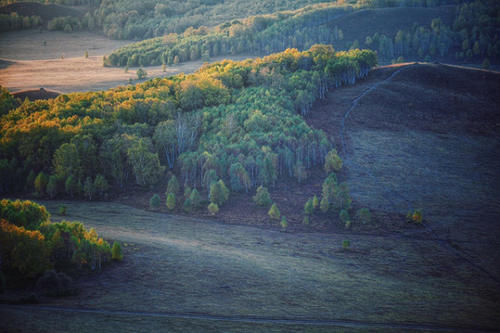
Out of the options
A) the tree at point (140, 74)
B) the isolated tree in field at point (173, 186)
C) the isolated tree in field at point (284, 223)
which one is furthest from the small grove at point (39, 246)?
the tree at point (140, 74)

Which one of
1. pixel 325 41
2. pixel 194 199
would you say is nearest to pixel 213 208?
pixel 194 199

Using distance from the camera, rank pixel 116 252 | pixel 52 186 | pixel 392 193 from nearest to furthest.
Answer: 1. pixel 116 252
2. pixel 392 193
3. pixel 52 186

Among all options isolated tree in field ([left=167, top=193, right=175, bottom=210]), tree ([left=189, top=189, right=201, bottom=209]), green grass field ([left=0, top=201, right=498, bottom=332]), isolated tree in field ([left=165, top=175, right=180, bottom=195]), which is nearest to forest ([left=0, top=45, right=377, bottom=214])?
isolated tree in field ([left=165, top=175, right=180, bottom=195])

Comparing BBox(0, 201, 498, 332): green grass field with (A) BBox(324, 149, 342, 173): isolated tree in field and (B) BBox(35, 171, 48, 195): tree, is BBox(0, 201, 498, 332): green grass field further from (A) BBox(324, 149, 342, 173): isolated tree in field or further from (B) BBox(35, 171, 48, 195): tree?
(A) BBox(324, 149, 342, 173): isolated tree in field

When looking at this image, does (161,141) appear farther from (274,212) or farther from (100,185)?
(274,212)

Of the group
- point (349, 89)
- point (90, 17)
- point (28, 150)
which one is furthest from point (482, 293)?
point (90, 17)
